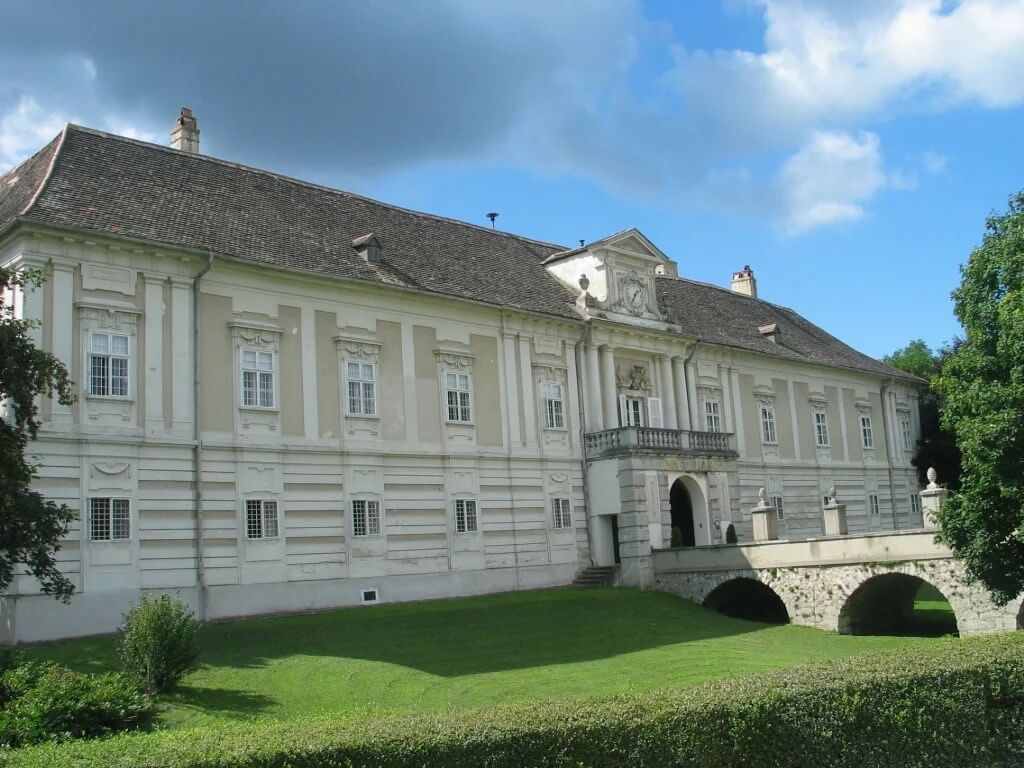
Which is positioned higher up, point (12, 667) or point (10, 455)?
point (10, 455)

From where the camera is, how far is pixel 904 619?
3216cm

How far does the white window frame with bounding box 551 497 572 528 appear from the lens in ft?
112

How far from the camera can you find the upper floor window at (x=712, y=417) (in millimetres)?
41312

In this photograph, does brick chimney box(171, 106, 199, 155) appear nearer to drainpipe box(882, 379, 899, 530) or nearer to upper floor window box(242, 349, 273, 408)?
upper floor window box(242, 349, 273, 408)

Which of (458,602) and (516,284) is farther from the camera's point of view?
(516,284)

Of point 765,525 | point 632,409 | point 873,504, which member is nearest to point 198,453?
point 632,409

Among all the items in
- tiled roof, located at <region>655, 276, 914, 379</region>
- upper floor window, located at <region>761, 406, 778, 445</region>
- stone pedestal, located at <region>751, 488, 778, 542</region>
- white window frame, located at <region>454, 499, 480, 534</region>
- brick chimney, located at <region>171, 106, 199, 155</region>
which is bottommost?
stone pedestal, located at <region>751, 488, 778, 542</region>

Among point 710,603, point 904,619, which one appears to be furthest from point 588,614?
point 904,619

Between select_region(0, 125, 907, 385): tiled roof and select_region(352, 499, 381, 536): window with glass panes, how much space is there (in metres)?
6.37

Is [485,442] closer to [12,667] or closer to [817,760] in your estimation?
[12,667]

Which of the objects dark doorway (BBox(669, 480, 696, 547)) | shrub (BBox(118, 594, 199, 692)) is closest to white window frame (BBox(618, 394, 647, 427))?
dark doorway (BBox(669, 480, 696, 547))

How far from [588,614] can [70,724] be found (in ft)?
53.5

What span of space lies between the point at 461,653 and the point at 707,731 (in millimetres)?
12610

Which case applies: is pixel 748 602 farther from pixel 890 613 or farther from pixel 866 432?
pixel 866 432
